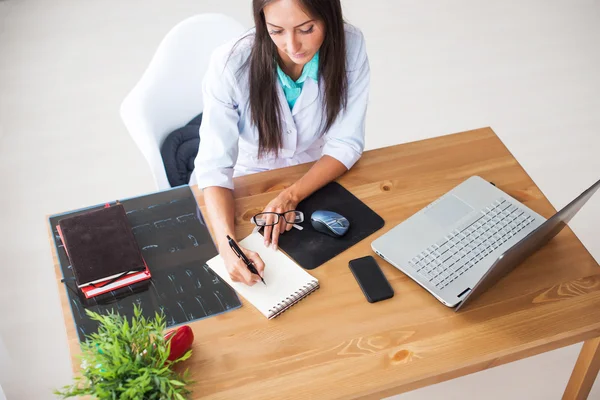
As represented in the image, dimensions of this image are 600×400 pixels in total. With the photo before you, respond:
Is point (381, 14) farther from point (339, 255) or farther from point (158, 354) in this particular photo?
point (158, 354)

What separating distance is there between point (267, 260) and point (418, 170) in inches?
20.3

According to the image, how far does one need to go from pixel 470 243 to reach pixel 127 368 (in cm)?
85

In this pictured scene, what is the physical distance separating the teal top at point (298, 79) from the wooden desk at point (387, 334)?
16.4 inches

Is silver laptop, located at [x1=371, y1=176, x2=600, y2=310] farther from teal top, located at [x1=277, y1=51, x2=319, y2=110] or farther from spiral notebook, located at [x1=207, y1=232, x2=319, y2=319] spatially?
teal top, located at [x1=277, y1=51, x2=319, y2=110]

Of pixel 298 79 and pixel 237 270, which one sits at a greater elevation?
pixel 298 79

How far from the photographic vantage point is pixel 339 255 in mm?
1615

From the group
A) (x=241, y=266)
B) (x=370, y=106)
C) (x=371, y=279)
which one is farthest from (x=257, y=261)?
(x=370, y=106)

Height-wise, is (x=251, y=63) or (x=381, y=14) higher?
(x=251, y=63)

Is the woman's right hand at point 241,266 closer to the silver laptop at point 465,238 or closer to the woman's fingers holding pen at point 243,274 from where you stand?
the woman's fingers holding pen at point 243,274

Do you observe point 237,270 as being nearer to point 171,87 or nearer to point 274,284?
point 274,284

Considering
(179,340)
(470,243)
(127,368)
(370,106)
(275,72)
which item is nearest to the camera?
(127,368)

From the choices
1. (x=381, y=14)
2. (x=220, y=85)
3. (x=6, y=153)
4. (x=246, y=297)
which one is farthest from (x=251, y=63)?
(x=381, y=14)

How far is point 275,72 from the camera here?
5.76 feet

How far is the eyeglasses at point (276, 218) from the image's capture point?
5.47 ft
